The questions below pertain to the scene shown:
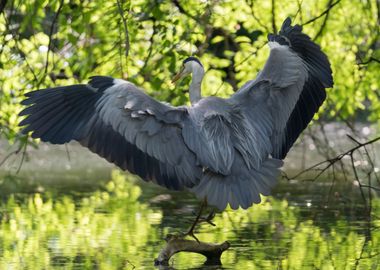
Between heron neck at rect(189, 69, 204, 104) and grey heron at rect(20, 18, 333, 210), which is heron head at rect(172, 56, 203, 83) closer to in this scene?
heron neck at rect(189, 69, 204, 104)

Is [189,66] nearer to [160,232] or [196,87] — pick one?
[196,87]

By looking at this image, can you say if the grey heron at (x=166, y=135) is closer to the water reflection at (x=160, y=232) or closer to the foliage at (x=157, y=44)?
the water reflection at (x=160, y=232)

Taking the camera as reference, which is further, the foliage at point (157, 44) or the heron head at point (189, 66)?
the foliage at point (157, 44)

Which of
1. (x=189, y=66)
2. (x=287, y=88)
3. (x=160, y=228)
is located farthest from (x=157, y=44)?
(x=287, y=88)

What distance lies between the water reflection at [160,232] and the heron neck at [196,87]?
1.23 m

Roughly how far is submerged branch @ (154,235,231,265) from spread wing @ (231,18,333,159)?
2.74 ft

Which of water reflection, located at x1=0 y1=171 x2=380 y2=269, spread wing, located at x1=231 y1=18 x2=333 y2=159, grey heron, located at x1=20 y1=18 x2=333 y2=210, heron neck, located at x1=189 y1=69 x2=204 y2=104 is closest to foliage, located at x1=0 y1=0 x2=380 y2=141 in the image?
spread wing, located at x1=231 y1=18 x2=333 y2=159

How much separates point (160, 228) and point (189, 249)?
6.51 feet

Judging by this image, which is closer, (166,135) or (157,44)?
(166,135)

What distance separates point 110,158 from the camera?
24.9ft

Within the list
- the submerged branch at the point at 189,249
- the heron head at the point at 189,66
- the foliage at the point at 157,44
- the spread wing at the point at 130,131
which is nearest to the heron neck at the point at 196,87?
the heron head at the point at 189,66

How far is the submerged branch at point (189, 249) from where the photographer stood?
7719 mm

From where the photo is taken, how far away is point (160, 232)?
9562mm

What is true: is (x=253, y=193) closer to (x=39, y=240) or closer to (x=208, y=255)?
(x=208, y=255)
